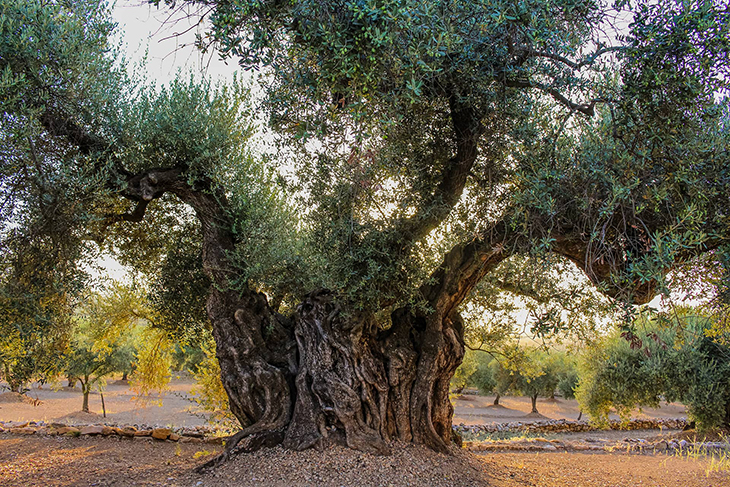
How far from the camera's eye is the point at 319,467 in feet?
20.2

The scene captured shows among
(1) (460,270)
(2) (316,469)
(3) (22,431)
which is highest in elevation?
(1) (460,270)

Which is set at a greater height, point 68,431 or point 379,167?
point 379,167

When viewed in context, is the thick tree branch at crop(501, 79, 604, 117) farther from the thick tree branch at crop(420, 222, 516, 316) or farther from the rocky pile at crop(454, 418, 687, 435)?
the rocky pile at crop(454, 418, 687, 435)

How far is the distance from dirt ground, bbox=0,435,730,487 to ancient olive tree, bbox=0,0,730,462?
50cm

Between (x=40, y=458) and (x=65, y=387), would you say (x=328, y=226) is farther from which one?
(x=65, y=387)

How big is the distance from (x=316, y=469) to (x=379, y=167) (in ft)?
13.8

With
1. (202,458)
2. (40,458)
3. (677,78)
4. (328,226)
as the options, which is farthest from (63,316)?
(677,78)

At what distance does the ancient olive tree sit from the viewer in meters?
4.93

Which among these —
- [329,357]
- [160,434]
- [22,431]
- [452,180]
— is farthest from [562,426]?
[22,431]

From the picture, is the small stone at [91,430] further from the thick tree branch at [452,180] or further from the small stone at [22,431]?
the thick tree branch at [452,180]

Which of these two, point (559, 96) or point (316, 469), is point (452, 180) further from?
point (316, 469)

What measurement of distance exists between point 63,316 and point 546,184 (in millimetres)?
7519

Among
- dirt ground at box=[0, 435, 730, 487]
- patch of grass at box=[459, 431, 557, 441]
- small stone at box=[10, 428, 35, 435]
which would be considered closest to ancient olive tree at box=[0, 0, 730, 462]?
dirt ground at box=[0, 435, 730, 487]

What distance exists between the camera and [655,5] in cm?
498
